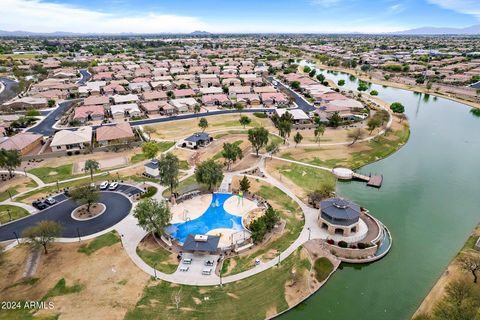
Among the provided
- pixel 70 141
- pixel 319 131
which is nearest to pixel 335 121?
pixel 319 131

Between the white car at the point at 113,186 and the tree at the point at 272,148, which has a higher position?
the tree at the point at 272,148

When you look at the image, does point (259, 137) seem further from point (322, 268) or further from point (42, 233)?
point (42, 233)

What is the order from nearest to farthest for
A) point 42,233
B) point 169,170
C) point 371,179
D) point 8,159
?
point 42,233
point 169,170
point 8,159
point 371,179

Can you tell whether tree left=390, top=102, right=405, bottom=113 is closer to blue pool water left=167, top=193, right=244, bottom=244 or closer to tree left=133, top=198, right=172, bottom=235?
blue pool water left=167, top=193, right=244, bottom=244

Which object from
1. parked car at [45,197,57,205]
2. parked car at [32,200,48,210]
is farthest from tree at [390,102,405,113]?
parked car at [32,200,48,210]

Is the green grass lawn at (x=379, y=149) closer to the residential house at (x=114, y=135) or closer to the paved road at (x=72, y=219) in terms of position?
the paved road at (x=72, y=219)

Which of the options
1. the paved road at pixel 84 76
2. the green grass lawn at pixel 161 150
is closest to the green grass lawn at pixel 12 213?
the green grass lawn at pixel 161 150

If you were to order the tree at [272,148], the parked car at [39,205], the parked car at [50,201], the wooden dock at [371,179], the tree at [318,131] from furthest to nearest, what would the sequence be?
the tree at [318,131]
the tree at [272,148]
the wooden dock at [371,179]
the parked car at [50,201]
the parked car at [39,205]
